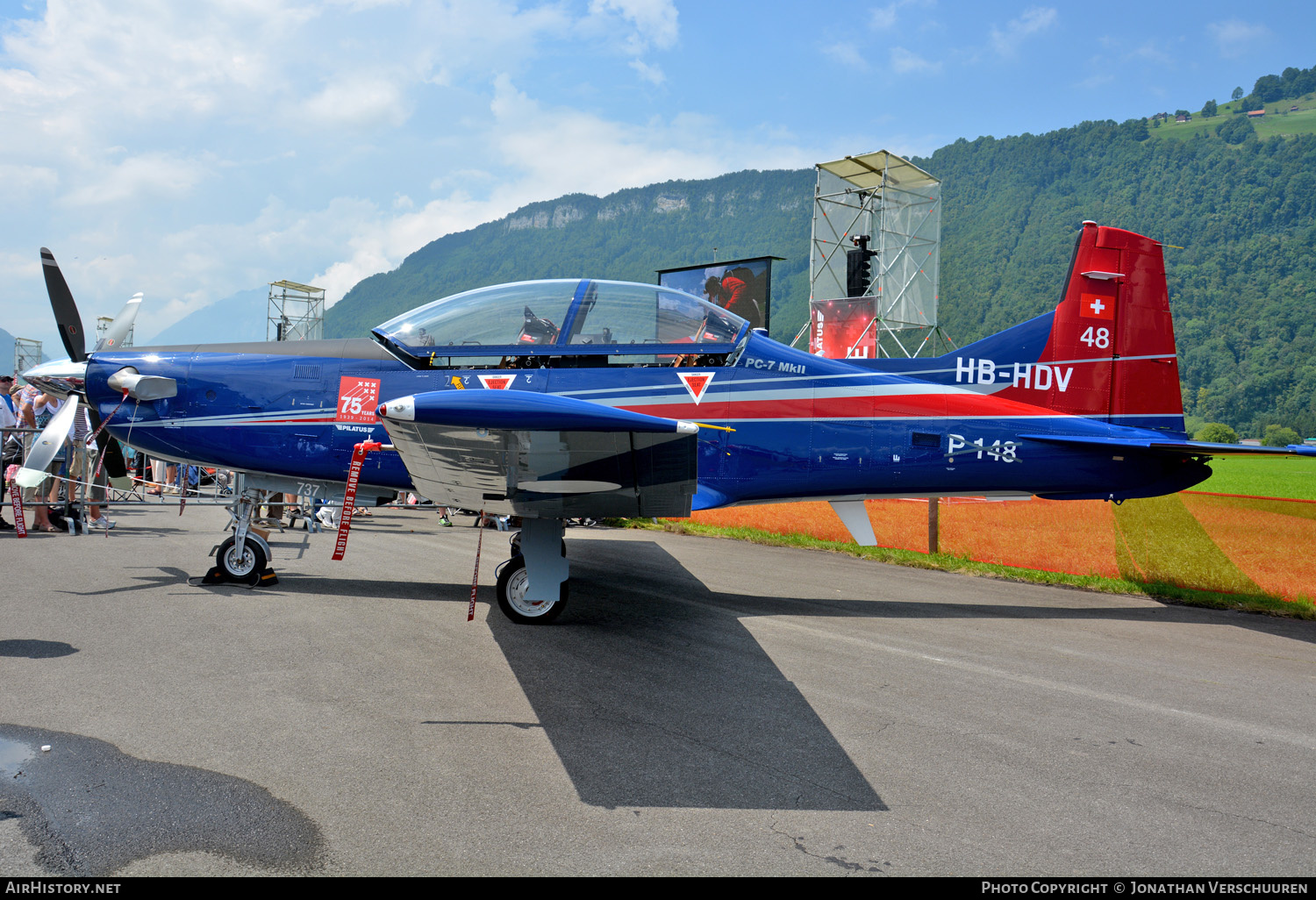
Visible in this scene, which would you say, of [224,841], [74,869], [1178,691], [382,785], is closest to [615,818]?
[382,785]

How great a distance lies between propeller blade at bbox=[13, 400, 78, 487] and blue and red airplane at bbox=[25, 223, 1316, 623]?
1.28 feet

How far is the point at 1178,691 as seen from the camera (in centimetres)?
454

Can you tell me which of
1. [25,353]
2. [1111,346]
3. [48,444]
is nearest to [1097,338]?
[1111,346]

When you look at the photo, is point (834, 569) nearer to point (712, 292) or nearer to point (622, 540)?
point (622, 540)

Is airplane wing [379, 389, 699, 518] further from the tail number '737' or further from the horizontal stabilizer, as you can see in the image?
the tail number '737'

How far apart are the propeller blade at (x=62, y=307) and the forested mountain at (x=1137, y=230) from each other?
9134cm

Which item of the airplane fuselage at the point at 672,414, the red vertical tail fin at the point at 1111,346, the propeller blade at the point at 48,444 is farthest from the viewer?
the red vertical tail fin at the point at 1111,346

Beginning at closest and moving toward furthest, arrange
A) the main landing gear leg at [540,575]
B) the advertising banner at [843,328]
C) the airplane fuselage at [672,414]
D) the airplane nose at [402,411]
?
the airplane nose at [402,411] → the main landing gear leg at [540,575] → the airplane fuselage at [672,414] → the advertising banner at [843,328]

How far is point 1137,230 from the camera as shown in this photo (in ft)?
370

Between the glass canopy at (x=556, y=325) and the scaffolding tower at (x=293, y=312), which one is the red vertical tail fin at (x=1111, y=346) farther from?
the scaffolding tower at (x=293, y=312)

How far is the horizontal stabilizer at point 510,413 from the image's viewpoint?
3.27m

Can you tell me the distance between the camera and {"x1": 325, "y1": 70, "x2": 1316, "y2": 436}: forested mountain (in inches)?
3302

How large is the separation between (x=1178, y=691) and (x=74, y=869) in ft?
18.6

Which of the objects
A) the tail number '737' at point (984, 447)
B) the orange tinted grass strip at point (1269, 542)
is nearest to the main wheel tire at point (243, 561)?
the tail number '737' at point (984, 447)
